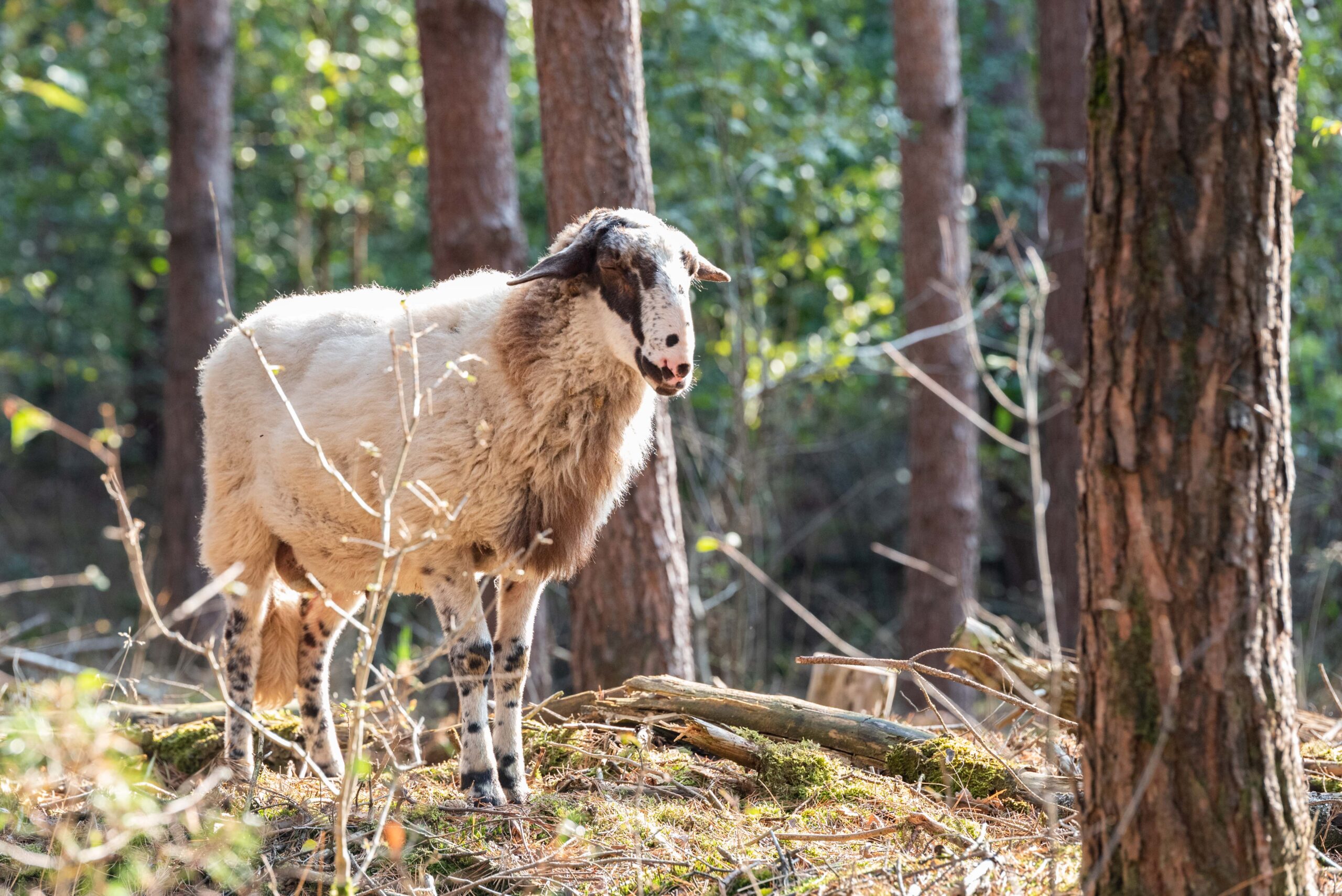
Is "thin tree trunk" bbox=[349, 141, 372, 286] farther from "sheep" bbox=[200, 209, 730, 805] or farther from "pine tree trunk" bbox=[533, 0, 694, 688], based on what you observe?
"sheep" bbox=[200, 209, 730, 805]

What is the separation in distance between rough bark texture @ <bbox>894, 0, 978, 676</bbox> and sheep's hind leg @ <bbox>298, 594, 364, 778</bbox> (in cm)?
581

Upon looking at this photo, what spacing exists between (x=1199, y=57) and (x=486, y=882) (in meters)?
3.21

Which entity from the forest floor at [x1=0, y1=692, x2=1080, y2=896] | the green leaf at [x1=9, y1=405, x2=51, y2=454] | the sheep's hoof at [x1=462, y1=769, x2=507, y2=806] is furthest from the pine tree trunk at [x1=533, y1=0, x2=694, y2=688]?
the green leaf at [x1=9, y1=405, x2=51, y2=454]

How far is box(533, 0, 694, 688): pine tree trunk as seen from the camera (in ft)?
20.5

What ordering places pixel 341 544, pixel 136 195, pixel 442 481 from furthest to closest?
pixel 136 195, pixel 341 544, pixel 442 481

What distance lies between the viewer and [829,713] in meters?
4.99

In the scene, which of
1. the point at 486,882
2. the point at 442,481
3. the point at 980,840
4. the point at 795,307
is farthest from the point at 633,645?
the point at 795,307

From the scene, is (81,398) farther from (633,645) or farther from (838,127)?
(633,645)

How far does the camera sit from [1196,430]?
2.72 m

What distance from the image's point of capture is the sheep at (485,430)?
4547mm

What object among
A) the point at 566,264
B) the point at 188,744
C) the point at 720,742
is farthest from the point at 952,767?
the point at 188,744

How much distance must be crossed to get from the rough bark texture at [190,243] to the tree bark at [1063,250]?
8.42m

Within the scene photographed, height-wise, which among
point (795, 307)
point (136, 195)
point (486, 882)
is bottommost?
point (486, 882)

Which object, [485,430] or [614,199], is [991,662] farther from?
[614,199]
